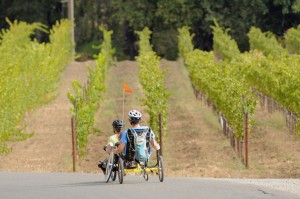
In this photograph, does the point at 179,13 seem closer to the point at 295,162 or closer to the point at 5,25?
the point at 5,25

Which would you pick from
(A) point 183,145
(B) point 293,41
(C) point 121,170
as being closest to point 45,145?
(A) point 183,145

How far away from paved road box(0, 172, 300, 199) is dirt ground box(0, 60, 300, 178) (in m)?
6.66

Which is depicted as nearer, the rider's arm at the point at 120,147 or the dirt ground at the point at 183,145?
the rider's arm at the point at 120,147

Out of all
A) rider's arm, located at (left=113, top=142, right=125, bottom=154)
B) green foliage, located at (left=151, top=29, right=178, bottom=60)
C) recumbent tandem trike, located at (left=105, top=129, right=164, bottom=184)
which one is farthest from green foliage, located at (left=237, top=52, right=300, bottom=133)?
green foliage, located at (left=151, top=29, right=178, bottom=60)

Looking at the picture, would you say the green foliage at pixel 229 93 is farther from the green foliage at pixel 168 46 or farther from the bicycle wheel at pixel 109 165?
the green foliage at pixel 168 46

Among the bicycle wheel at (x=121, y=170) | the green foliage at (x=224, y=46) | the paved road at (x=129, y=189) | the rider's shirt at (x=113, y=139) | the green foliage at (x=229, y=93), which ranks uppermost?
the green foliage at (x=224, y=46)

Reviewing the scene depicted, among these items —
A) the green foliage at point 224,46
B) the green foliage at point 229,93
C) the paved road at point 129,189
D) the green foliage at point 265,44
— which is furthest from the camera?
the green foliage at point 265,44

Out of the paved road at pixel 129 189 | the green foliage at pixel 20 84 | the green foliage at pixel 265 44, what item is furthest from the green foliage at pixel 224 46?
the paved road at pixel 129 189

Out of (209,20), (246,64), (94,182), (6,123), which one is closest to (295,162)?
(6,123)

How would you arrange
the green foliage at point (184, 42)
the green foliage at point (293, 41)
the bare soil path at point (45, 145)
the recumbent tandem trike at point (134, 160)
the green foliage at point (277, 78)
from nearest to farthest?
the recumbent tandem trike at point (134, 160)
the bare soil path at point (45, 145)
the green foliage at point (277, 78)
the green foliage at point (293, 41)
the green foliage at point (184, 42)

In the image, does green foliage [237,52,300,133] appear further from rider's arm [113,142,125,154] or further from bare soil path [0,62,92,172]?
rider's arm [113,142,125,154]

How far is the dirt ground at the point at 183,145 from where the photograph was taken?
24.3 m

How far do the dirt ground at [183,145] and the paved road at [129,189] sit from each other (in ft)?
21.9

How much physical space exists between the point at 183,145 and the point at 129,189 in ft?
48.2
